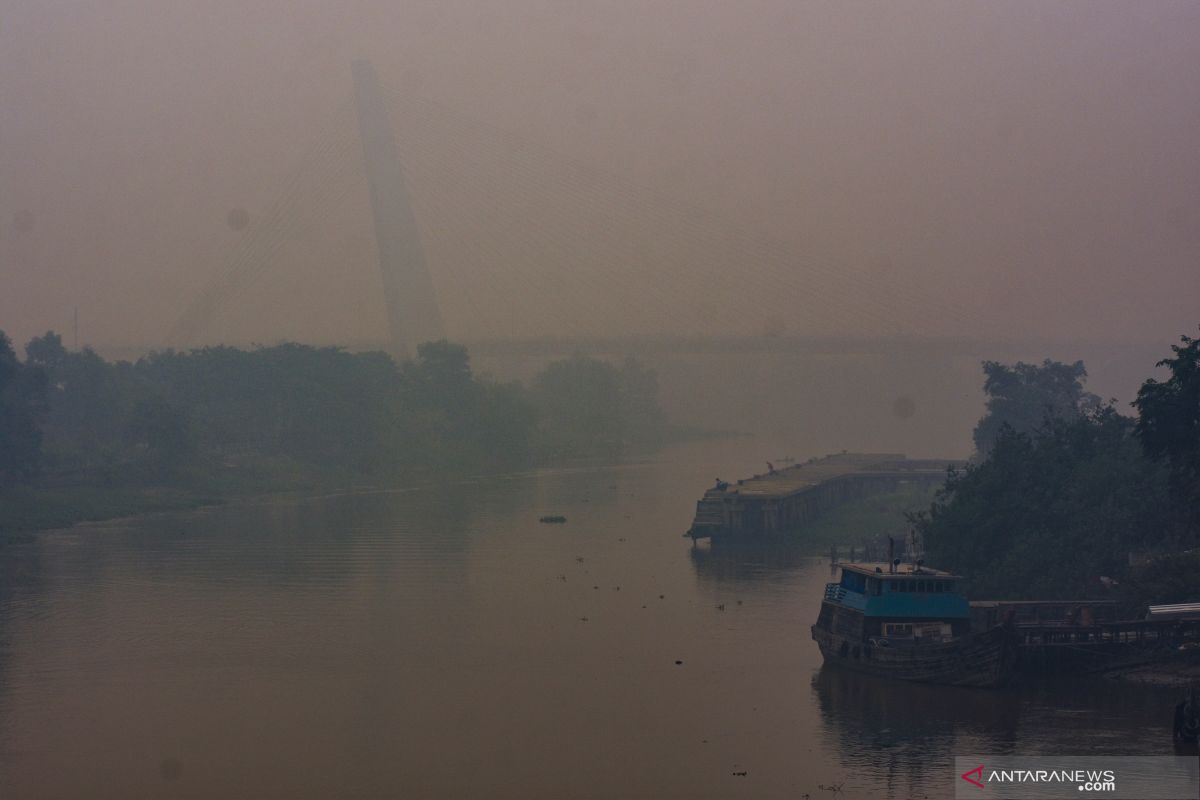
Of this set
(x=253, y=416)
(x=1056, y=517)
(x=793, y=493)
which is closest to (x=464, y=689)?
(x=1056, y=517)

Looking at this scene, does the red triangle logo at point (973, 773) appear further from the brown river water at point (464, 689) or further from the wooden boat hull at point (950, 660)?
the wooden boat hull at point (950, 660)

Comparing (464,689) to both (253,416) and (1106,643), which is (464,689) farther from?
(253,416)

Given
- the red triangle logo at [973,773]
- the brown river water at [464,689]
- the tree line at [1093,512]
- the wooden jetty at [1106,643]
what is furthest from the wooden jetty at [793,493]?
the red triangle logo at [973,773]

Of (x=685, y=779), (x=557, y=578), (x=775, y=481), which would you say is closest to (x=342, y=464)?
(x=775, y=481)

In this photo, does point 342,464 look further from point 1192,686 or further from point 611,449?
point 1192,686

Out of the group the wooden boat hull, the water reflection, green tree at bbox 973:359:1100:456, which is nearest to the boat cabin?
the wooden boat hull

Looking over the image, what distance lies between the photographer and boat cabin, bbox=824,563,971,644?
31.4m

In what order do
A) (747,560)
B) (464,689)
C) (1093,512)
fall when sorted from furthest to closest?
(747,560) → (1093,512) → (464,689)

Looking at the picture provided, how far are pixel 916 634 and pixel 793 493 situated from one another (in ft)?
99.6

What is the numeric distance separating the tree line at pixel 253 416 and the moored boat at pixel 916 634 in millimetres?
48859

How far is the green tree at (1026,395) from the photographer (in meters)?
78.4

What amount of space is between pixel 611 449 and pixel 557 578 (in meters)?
81.2

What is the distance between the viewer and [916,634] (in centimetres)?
3155

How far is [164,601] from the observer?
136 feet
